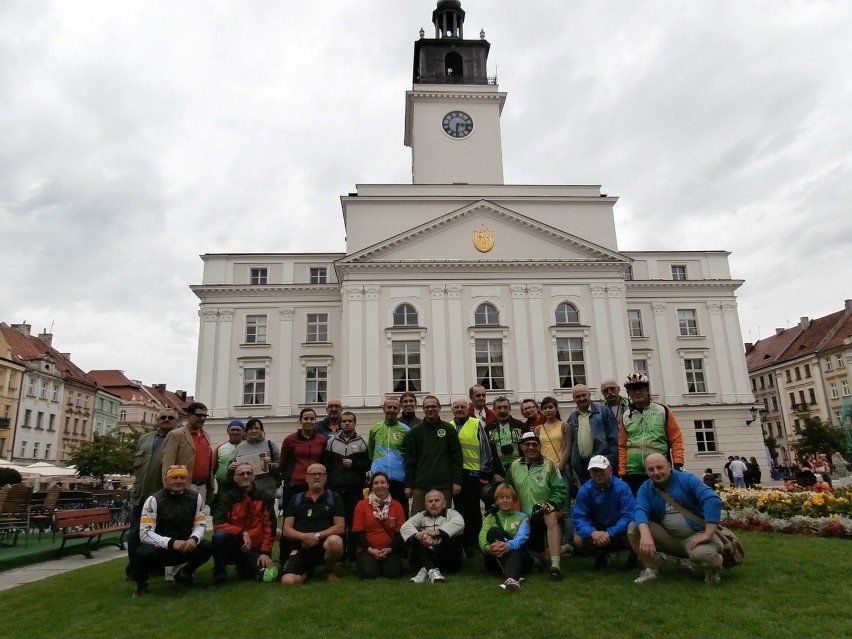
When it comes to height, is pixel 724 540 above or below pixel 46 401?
below

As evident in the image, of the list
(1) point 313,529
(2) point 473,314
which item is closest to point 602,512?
(1) point 313,529

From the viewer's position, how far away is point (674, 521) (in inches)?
281

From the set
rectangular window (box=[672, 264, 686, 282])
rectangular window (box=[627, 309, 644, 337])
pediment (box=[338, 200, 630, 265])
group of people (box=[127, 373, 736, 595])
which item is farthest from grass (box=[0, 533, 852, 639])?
rectangular window (box=[672, 264, 686, 282])

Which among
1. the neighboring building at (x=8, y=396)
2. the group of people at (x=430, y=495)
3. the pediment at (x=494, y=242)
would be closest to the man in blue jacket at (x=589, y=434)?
the group of people at (x=430, y=495)

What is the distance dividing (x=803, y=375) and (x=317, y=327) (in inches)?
2007

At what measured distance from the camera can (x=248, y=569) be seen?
827 cm

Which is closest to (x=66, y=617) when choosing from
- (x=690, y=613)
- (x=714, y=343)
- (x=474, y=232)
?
(x=690, y=613)

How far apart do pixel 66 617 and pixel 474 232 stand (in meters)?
→ 27.2

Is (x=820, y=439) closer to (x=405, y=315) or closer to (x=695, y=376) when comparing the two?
(x=695, y=376)

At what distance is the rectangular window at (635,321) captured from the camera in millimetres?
34844

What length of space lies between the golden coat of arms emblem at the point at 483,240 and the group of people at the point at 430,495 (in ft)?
73.9

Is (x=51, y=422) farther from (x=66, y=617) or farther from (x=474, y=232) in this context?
(x=66, y=617)

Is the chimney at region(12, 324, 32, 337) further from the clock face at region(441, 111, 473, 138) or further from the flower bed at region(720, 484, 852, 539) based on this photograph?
the flower bed at region(720, 484, 852, 539)

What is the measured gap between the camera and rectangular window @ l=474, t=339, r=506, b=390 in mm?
30475
